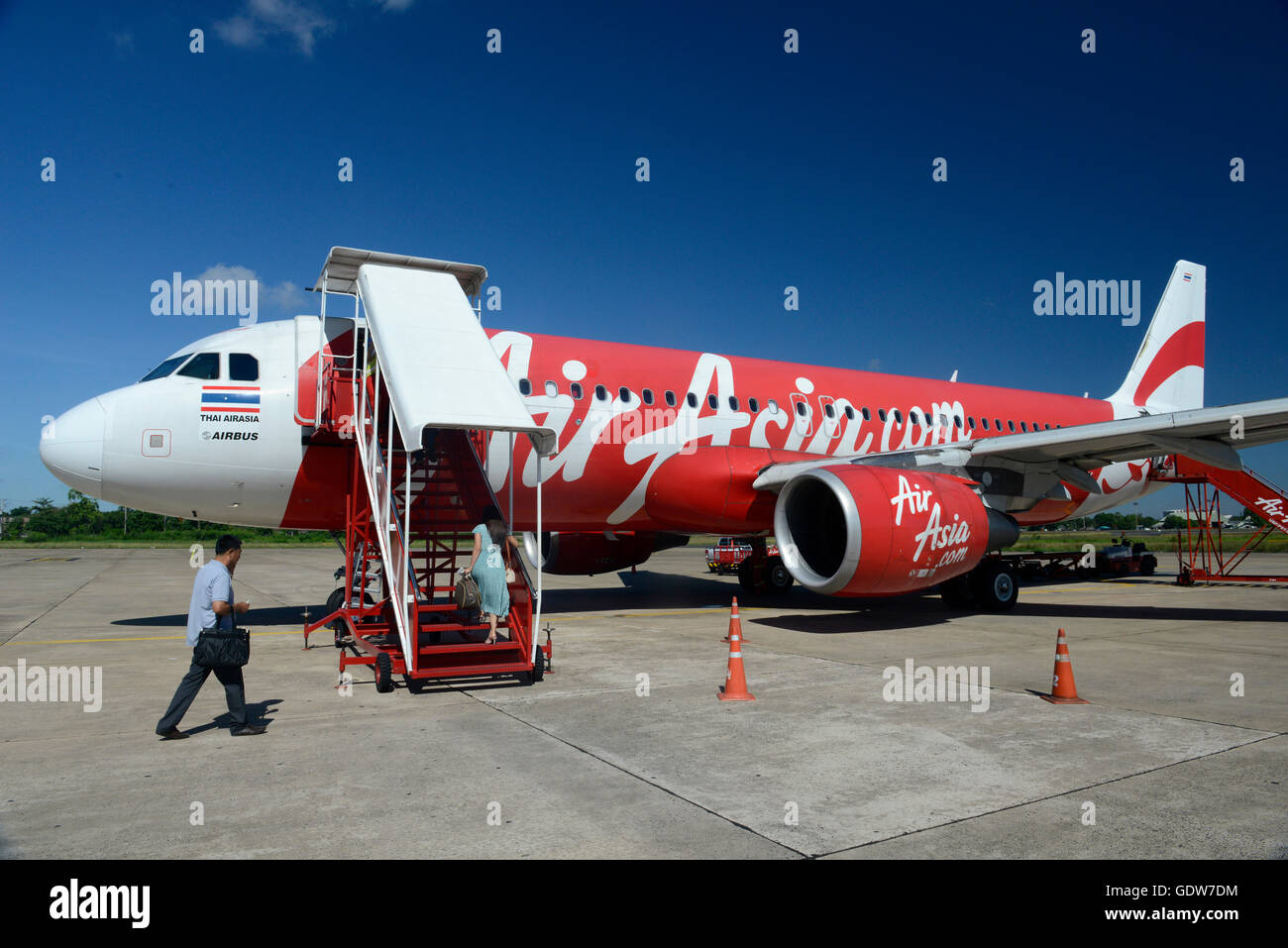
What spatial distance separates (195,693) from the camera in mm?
5703

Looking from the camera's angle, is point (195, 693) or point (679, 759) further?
point (195, 693)

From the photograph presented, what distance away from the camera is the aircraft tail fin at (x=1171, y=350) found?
19.7 metres

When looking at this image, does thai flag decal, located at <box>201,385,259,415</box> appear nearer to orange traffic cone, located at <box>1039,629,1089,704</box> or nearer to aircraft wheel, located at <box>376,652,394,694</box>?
aircraft wheel, located at <box>376,652,394,694</box>

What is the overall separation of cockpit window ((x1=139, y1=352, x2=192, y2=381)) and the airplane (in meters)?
0.04

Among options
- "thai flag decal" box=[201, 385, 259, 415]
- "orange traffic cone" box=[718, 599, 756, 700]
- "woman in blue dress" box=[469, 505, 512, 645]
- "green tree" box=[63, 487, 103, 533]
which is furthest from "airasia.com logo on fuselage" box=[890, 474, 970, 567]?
"green tree" box=[63, 487, 103, 533]

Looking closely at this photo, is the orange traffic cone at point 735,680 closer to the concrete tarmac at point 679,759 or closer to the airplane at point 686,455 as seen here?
the concrete tarmac at point 679,759

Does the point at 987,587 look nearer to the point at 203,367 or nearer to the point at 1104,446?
the point at 1104,446

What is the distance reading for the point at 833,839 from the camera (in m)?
3.78

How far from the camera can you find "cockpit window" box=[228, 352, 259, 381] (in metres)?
10.0

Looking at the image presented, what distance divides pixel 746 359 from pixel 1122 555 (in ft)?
49.2

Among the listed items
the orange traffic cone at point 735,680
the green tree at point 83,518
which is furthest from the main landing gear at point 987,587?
the green tree at point 83,518

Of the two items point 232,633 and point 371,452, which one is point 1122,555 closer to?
point 371,452

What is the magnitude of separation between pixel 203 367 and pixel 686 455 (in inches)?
260
